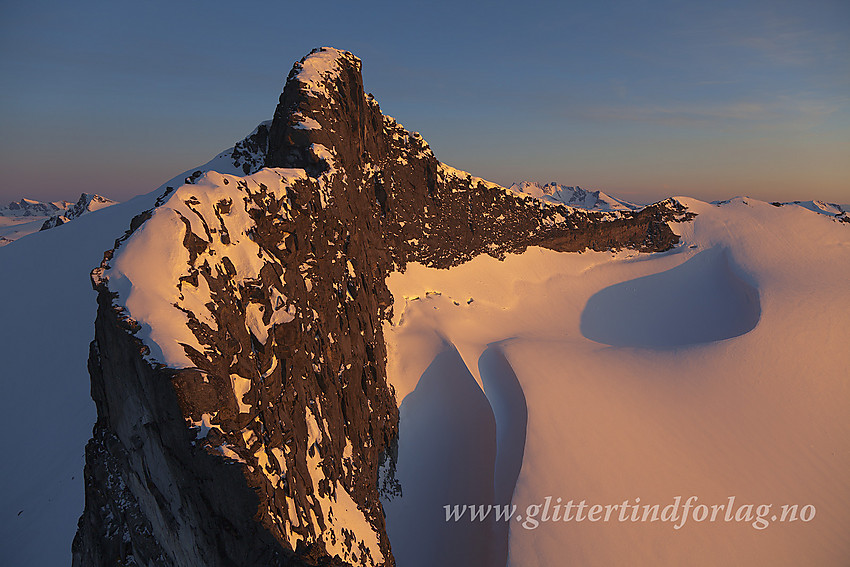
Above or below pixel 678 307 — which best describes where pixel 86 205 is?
above

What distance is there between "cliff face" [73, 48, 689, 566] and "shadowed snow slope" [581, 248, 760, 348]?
23.5 metres

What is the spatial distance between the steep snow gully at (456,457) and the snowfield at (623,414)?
0.08m

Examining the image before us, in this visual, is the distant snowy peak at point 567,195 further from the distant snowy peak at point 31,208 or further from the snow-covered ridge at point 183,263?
the distant snowy peak at point 31,208

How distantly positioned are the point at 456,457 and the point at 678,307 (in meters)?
30.1

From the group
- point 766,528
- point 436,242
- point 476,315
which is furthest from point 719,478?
point 436,242

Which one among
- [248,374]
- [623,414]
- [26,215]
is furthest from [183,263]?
[26,215]

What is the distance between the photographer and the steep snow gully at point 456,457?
15836 mm

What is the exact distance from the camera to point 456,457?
19.9 meters

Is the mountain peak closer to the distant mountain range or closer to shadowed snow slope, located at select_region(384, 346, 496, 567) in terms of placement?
shadowed snow slope, located at select_region(384, 346, 496, 567)

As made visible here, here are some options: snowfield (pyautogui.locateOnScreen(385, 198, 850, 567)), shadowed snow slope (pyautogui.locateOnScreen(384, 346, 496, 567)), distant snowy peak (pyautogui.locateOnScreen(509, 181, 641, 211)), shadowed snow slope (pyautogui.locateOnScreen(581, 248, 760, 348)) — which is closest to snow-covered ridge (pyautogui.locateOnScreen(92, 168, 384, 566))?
shadowed snow slope (pyautogui.locateOnScreen(384, 346, 496, 567))

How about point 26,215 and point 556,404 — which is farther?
point 26,215

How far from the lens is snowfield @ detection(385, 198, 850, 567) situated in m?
14.3

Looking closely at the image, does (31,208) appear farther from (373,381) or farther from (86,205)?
(373,381)

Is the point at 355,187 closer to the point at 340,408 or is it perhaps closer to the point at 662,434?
the point at 340,408
